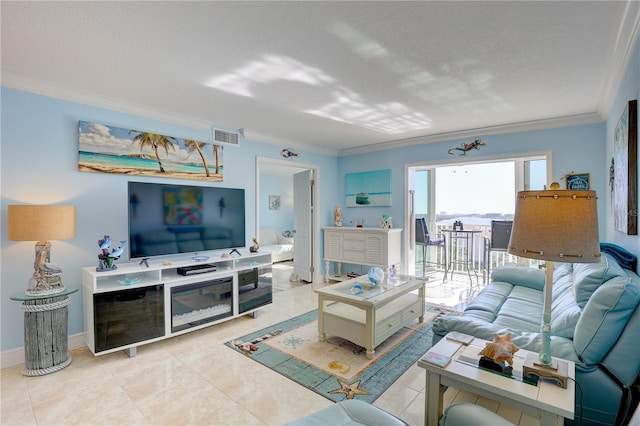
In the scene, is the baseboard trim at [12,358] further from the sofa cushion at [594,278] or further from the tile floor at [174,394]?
the sofa cushion at [594,278]

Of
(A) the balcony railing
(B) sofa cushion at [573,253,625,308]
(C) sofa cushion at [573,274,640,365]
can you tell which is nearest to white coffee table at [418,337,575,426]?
A: (C) sofa cushion at [573,274,640,365]

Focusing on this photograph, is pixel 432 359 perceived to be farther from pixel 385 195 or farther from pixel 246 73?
pixel 385 195

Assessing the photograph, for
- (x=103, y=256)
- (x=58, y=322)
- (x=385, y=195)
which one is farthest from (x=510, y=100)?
(x=58, y=322)

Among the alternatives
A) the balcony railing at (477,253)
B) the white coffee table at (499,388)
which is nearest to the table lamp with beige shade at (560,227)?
the white coffee table at (499,388)

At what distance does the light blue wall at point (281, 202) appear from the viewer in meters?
7.77

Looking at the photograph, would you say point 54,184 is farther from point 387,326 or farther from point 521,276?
point 521,276

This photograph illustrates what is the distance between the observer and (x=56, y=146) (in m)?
2.68

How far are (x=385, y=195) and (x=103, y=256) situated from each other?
4033 millimetres

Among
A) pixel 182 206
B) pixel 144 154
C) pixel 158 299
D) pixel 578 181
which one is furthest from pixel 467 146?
pixel 158 299

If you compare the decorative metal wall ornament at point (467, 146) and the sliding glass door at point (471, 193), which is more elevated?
the decorative metal wall ornament at point (467, 146)

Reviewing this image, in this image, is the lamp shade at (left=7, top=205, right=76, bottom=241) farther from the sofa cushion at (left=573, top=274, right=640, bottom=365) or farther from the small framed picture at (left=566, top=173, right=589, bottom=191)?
the small framed picture at (left=566, top=173, right=589, bottom=191)

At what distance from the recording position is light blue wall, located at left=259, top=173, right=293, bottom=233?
7.77 metres

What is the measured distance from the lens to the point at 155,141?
325 centimetres

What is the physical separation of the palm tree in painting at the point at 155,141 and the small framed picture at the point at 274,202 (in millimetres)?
4562
